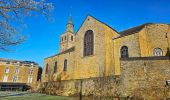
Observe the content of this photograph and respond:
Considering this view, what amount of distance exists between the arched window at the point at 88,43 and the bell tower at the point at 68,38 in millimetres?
34904

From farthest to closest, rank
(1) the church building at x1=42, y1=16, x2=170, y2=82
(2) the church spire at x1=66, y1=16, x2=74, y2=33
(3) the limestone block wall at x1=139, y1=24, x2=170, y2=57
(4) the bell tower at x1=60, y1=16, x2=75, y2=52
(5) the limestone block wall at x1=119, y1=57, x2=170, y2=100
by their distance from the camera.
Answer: (2) the church spire at x1=66, y1=16, x2=74, y2=33 < (4) the bell tower at x1=60, y1=16, x2=75, y2=52 < (3) the limestone block wall at x1=139, y1=24, x2=170, y2=57 < (1) the church building at x1=42, y1=16, x2=170, y2=82 < (5) the limestone block wall at x1=119, y1=57, x2=170, y2=100

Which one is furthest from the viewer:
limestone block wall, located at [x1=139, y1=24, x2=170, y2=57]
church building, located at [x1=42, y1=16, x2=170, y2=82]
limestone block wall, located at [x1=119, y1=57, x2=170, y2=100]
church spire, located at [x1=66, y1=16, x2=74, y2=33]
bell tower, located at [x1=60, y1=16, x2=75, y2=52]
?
church spire, located at [x1=66, y1=16, x2=74, y2=33]

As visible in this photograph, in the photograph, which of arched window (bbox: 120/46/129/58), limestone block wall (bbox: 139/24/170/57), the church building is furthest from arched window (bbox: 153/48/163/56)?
arched window (bbox: 120/46/129/58)

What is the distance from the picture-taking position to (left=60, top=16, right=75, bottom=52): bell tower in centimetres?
6338

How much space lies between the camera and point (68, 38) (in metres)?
63.2

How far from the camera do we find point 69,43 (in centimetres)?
6344

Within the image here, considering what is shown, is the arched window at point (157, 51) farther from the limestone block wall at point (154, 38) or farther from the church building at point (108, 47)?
the limestone block wall at point (154, 38)

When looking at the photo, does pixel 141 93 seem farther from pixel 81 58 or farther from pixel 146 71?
pixel 81 58

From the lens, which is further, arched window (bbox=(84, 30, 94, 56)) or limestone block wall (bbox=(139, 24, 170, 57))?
arched window (bbox=(84, 30, 94, 56))

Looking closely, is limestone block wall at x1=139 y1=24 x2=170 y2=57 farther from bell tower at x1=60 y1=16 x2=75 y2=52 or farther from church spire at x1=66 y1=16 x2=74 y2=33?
church spire at x1=66 y1=16 x2=74 y2=33

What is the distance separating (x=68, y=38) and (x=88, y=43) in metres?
36.5

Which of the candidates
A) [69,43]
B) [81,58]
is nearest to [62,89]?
[81,58]

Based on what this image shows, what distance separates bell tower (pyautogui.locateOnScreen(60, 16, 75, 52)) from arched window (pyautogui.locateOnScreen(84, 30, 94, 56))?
115 feet

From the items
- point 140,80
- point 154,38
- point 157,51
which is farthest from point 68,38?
point 140,80
